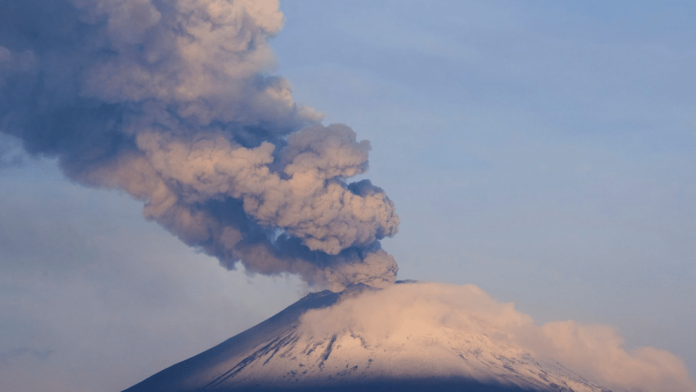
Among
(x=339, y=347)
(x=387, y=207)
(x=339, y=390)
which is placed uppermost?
(x=387, y=207)

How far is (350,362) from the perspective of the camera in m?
72.4

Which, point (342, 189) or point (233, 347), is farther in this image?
point (233, 347)

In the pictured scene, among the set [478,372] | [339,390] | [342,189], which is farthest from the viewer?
[478,372]

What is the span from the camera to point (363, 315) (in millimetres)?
75750

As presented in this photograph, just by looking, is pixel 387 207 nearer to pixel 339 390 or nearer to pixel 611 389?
pixel 339 390

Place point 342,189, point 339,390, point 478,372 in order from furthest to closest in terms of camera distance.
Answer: point 478,372, point 339,390, point 342,189

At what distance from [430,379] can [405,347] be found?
630cm

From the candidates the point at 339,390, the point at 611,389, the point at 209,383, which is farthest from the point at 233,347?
the point at 611,389

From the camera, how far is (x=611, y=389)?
76812 mm

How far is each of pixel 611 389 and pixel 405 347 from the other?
19133 millimetres

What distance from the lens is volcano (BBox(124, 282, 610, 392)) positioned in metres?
69.5

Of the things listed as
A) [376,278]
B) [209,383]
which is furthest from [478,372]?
[209,383]

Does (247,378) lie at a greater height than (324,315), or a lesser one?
lesser

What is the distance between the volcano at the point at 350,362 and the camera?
69500mm
